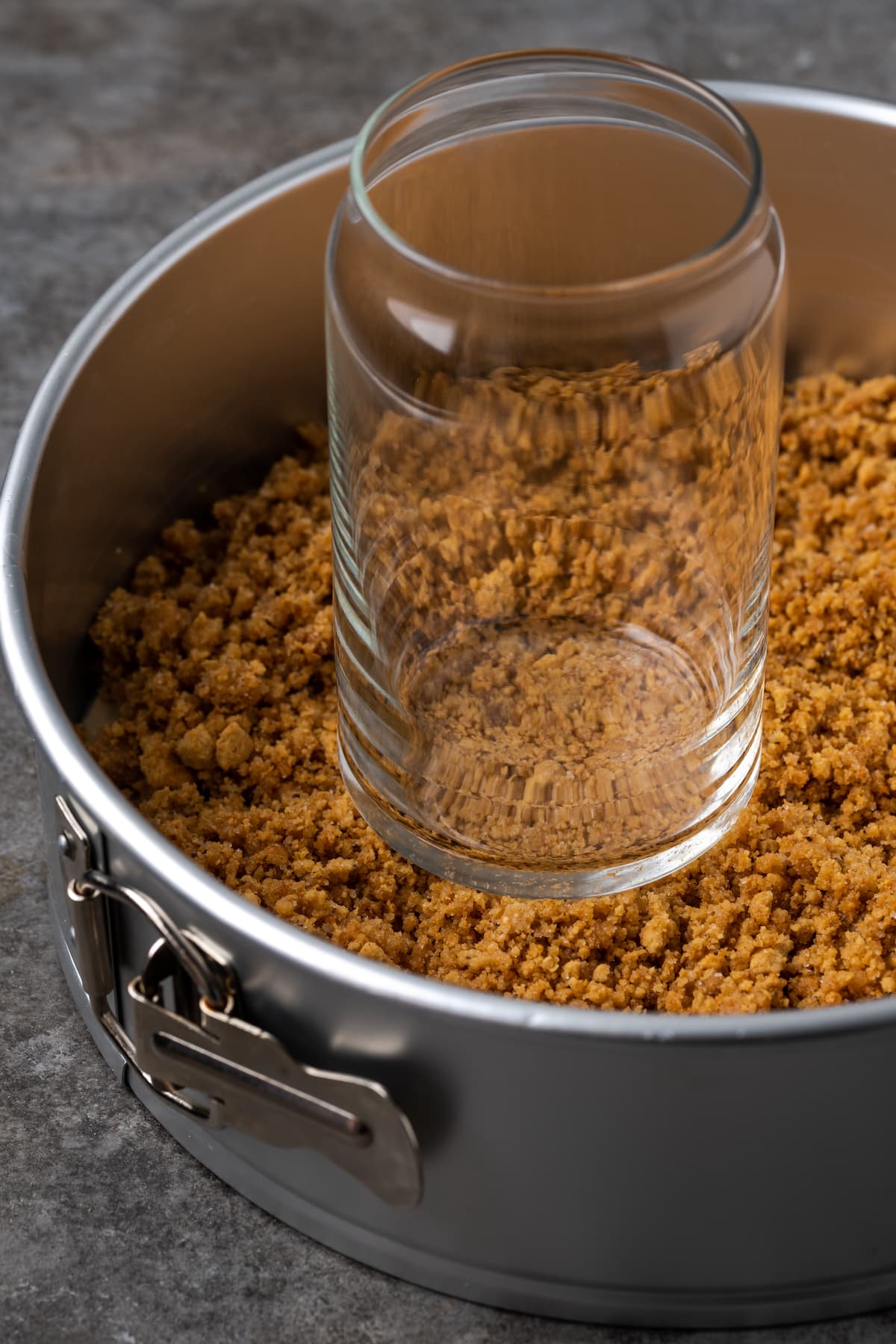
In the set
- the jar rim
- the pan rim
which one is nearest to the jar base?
the pan rim

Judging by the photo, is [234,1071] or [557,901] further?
[557,901]

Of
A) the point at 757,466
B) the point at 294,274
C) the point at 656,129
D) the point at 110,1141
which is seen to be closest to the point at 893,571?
the point at 757,466

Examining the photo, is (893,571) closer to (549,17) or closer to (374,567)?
(374,567)

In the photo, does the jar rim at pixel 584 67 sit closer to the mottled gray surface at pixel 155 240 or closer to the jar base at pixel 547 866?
the jar base at pixel 547 866

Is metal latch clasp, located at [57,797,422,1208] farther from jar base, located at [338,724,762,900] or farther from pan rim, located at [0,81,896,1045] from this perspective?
jar base, located at [338,724,762,900]

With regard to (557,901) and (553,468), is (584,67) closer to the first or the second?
(553,468)

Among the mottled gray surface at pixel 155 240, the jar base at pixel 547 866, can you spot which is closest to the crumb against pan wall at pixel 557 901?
the jar base at pixel 547 866

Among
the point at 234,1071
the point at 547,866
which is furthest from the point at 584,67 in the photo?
the point at 234,1071

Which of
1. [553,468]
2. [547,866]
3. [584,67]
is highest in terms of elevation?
[584,67]
